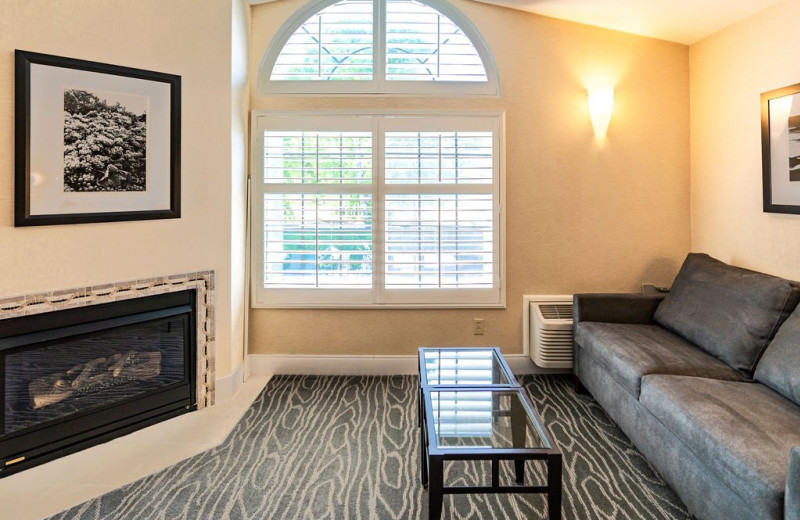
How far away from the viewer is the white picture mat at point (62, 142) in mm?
2549

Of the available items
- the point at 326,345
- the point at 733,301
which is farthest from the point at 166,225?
the point at 733,301

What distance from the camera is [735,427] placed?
75.4 inches

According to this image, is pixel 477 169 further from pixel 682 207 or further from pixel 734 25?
pixel 734 25

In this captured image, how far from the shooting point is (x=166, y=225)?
3.10 meters

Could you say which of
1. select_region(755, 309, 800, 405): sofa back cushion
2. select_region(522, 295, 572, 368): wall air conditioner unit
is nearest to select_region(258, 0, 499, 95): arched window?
select_region(522, 295, 572, 368): wall air conditioner unit

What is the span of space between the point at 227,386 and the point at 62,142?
5.77 feet

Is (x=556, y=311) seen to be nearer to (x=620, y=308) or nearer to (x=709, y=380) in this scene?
(x=620, y=308)

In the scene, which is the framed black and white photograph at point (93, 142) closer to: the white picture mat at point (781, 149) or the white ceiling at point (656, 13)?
the white ceiling at point (656, 13)

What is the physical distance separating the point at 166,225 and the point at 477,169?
213cm

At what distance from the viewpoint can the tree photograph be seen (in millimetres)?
2677

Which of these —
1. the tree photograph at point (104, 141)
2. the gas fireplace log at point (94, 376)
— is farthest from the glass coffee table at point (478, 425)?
the tree photograph at point (104, 141)

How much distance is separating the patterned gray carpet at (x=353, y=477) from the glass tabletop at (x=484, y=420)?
400mm

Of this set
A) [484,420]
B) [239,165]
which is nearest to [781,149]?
[484,420]

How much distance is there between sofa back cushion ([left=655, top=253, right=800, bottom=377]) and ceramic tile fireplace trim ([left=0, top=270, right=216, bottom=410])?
9.45 ft
